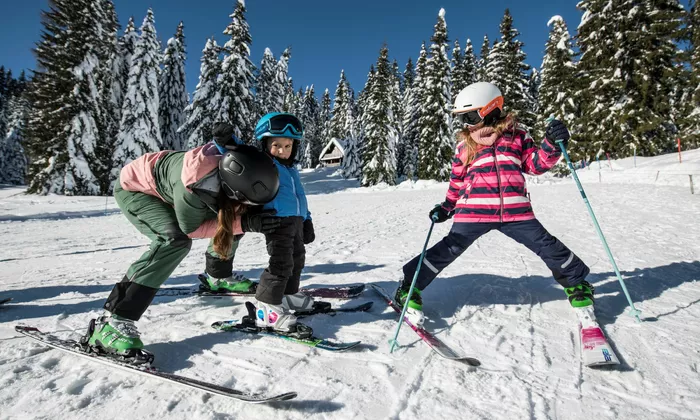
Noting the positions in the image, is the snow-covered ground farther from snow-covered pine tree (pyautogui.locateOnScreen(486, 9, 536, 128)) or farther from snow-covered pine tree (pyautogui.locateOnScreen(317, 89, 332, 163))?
snow-covered pine tree (pyautogui.locateOnScreen(317, 89, 332, 163))

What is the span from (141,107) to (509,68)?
27602 millimetres

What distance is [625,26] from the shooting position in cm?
2095

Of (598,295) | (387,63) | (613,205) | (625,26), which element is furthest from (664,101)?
(598,295)

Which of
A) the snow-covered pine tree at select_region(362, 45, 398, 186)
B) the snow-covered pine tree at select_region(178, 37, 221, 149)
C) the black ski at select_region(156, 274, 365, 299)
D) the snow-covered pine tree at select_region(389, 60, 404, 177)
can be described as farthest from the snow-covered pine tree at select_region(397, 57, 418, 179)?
the black ski at select_region(156, 274, 365, 299)

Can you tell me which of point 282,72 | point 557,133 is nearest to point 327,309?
point 557,133

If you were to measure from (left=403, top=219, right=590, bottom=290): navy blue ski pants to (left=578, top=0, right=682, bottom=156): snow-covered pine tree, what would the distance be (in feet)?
76.7

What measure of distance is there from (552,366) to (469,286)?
168 cm

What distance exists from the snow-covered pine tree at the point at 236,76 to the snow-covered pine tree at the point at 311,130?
109 feet

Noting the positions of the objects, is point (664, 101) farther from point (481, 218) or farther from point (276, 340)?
point (276, 340)

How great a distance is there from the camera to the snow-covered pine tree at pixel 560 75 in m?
27.4

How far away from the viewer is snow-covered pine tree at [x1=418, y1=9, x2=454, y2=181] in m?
30.4

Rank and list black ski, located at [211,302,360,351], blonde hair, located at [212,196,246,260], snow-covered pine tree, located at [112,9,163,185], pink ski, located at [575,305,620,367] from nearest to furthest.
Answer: pink ski, located at [575,305,620,367], blonde hair, located at [212,196,246,260], black ski, located at [211,302,360,351], snow-covered pine tree, located at [112,9,163,185]

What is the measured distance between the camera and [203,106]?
2738 cm

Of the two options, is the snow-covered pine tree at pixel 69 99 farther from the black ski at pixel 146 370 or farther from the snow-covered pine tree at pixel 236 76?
→ the black ski at pixel 146 370
